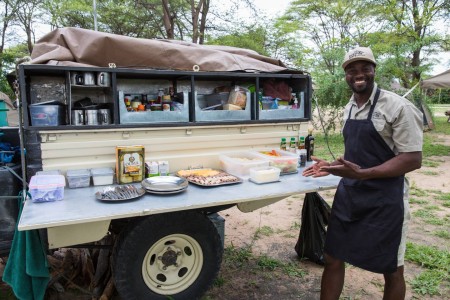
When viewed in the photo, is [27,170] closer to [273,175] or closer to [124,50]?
[124,50]

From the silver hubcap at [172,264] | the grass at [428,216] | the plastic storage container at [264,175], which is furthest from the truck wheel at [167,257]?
the grass at [428,216]

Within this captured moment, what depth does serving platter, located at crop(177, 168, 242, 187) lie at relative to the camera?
2.79 meters

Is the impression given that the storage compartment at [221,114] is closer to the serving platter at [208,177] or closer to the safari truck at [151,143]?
the safari truck at [151,143]

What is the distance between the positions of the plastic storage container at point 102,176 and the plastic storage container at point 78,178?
1.8 inches

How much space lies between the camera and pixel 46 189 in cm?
227

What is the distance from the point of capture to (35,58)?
267 centimetres

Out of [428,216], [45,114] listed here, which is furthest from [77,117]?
[428,216]

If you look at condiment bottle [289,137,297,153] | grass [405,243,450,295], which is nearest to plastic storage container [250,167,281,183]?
condiment bottle [289,137,297,153]

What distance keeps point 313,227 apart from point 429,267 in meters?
1.26

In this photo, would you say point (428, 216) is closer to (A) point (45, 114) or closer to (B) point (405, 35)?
(A) point (45, 114)

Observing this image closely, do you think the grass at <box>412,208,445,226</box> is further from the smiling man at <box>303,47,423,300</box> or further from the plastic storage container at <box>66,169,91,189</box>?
Result: the plastic storage container at <box>66,169,91,189</box>

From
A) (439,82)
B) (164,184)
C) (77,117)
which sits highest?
(439,82)

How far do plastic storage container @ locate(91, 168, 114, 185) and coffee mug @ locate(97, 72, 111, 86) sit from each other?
715 millimetres

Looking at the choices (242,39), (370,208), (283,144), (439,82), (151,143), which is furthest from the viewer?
(242,39)
